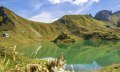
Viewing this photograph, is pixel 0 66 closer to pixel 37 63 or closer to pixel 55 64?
pixel 37 63

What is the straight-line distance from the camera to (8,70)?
178 inches

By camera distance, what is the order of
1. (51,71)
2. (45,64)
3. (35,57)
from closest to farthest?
1. (51,71)
2. (45,64)
3. (35,57)

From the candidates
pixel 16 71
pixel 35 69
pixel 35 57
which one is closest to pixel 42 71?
pixel 35 69

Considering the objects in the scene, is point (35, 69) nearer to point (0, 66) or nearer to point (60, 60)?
point (60, 60)

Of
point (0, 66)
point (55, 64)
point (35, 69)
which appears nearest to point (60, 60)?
point (55, 64)

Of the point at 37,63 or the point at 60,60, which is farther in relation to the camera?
the point at 37,63

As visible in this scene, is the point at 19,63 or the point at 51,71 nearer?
the point at 51,71

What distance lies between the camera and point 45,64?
14.6ft

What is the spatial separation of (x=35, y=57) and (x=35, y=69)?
0.70m

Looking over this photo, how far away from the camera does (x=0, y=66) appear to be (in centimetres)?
450

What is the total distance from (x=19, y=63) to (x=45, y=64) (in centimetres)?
49

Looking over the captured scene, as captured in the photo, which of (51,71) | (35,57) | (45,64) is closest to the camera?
(51,71)

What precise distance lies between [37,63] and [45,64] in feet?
0.58

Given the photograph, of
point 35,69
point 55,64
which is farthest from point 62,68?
point 35,69
